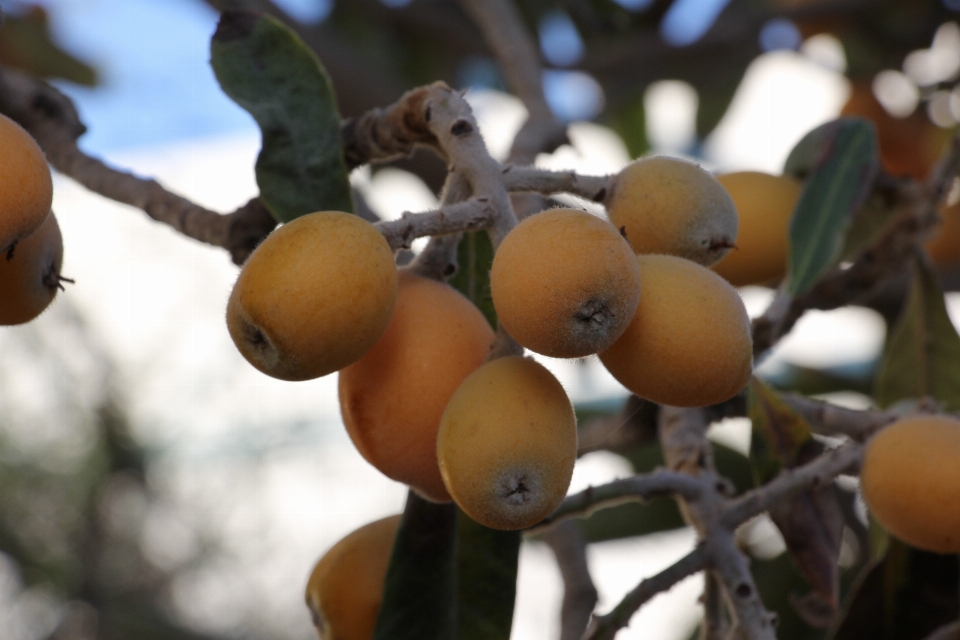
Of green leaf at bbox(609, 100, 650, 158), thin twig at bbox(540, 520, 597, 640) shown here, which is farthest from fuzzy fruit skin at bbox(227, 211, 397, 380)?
green leaf at bbox(609, 100, 650, 158)

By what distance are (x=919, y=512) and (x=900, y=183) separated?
0.68 metres

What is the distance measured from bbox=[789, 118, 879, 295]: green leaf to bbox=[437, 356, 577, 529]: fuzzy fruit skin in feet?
1.86

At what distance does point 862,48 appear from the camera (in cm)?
274

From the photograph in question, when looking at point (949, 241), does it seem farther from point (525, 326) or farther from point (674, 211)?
point (525, 326)

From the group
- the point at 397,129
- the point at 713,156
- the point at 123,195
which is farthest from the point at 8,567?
the point at 397,129

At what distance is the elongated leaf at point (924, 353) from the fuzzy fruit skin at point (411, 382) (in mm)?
1078

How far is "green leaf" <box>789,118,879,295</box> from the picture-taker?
118cm

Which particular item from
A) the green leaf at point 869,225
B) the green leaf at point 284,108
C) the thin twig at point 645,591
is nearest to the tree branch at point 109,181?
the green leaf at point 284,108

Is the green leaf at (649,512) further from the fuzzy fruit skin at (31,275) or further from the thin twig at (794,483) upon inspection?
the fuzzy fruit skin at (31,275)

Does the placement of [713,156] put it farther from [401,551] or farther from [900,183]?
[401,551]

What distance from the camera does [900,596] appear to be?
1274mm

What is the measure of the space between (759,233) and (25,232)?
0.88 meters

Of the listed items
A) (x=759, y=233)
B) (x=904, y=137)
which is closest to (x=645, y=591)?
(x=759, y=233)

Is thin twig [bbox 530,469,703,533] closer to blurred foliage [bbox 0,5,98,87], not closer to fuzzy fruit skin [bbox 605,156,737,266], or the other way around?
fuzzy fruit skin [bbox 605,156,737,266]
